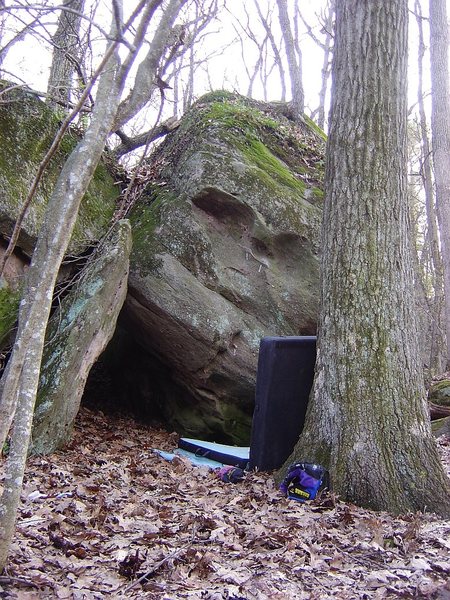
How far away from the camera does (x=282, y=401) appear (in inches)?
197

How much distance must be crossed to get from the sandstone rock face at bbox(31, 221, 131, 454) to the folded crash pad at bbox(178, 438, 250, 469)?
1387mm

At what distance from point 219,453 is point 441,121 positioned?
953 centimetres

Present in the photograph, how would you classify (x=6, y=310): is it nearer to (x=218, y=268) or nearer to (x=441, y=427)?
(x=218, y=268)

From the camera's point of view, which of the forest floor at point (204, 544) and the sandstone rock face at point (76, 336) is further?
the sandstone rock face at point (76, 336)

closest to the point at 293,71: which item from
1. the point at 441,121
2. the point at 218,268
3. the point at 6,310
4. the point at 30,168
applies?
the point at 441,121

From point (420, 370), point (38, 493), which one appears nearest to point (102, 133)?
point (38, 493)

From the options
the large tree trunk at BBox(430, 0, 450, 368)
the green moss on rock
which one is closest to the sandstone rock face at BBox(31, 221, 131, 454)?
the green moss on rock

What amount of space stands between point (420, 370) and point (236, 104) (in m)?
5.91

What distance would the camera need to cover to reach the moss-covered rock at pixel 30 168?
5773mm

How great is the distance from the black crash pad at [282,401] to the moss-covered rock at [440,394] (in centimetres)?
392

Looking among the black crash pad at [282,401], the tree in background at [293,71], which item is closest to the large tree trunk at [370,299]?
the black crash pad at [282,401]

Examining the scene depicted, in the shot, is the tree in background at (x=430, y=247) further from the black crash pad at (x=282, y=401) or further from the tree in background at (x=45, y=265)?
the tree in background at (x=45, y=265)

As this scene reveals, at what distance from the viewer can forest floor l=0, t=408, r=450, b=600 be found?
2.46m

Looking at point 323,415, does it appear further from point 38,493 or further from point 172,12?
point 172,12
